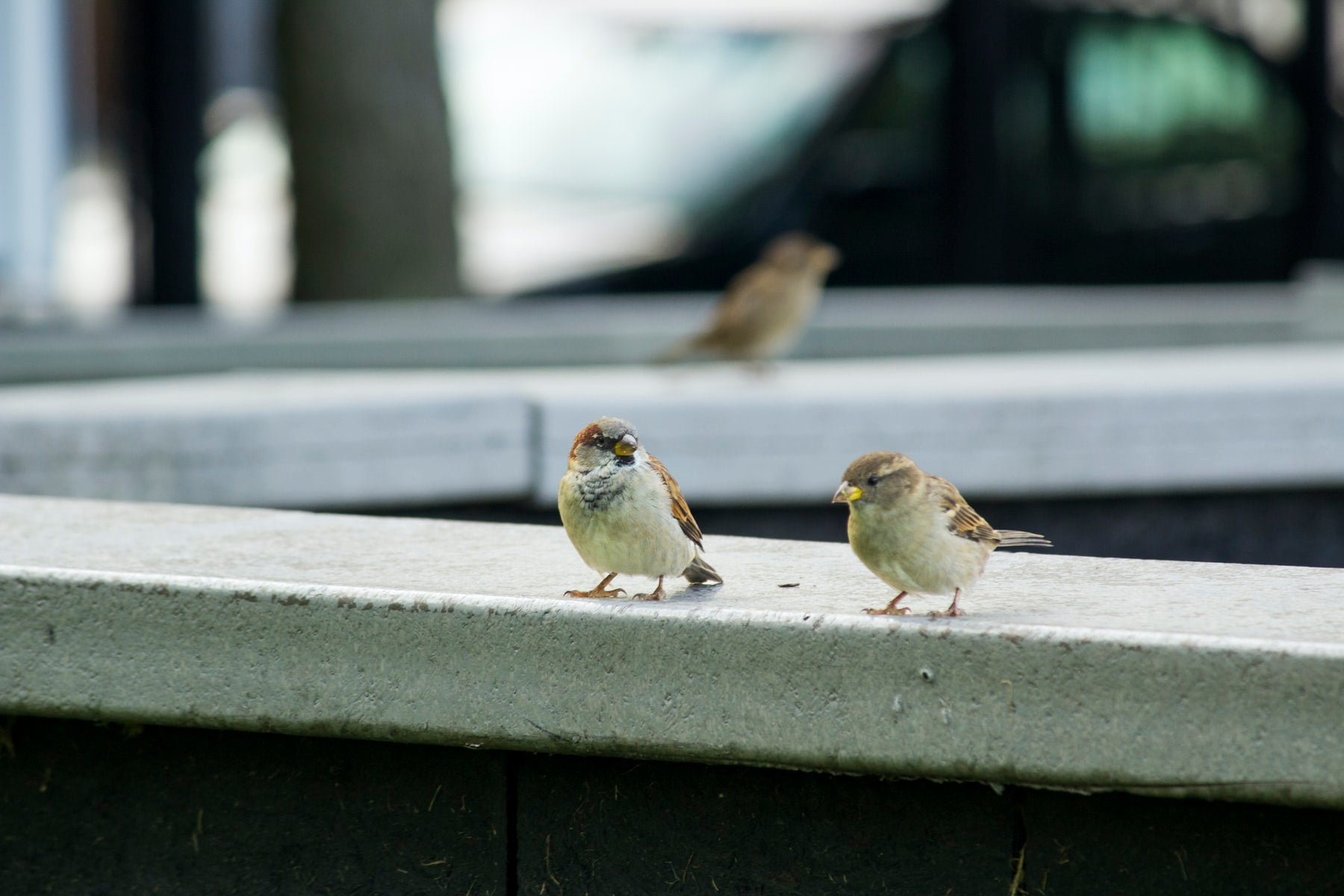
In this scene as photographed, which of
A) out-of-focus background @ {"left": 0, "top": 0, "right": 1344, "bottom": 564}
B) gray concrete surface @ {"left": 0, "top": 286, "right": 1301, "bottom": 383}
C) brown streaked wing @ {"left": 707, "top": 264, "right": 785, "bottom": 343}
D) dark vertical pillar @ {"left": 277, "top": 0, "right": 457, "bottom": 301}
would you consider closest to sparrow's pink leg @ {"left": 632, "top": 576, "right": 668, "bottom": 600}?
brown streaked wing @ {"left": 707, "top": 264, "right": 785, "bottom": 343}

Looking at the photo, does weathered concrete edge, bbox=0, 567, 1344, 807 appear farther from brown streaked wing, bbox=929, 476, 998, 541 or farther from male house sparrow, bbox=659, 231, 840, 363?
male house sparrow, bbox=659, 231, 840, 363

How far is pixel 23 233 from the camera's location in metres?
12.9

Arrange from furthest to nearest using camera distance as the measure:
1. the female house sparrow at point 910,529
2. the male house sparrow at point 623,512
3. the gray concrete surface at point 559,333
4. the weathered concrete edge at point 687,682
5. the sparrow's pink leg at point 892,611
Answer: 1. the gray concrete surface at point 559,333
2. the male house sparrow at point 623,512
3. the female house sparrow at point 910,529
4. the sparrow's pink leg at point 892,611
5. the weathered concrete edge at point 687,682

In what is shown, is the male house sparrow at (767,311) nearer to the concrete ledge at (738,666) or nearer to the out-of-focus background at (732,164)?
the out-of-focus background at (732,164)

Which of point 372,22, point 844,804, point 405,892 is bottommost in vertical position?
point 405,892

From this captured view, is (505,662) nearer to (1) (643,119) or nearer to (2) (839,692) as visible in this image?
(2) (839,692)

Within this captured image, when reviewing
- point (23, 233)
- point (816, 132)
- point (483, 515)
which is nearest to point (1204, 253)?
point (816, 132)

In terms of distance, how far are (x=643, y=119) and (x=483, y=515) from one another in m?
10.2

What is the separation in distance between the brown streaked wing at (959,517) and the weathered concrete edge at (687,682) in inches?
15.1

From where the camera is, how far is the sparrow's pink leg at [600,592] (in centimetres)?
257

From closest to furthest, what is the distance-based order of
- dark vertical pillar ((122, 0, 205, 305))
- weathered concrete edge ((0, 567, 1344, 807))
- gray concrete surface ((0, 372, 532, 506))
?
weathered concrete edge ((0, 567, 1344, 807)) < gray concrete surface ((0, 372, 532, 506)) < dark vertical pillar ((122, 0, 205, 305))

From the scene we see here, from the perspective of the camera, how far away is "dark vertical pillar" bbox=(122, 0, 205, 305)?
11.8 m

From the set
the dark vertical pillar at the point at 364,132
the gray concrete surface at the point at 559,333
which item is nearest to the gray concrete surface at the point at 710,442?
the gray concrete surface at the point at 559,333

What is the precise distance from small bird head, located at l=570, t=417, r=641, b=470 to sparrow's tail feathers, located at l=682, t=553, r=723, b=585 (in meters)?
0.21
